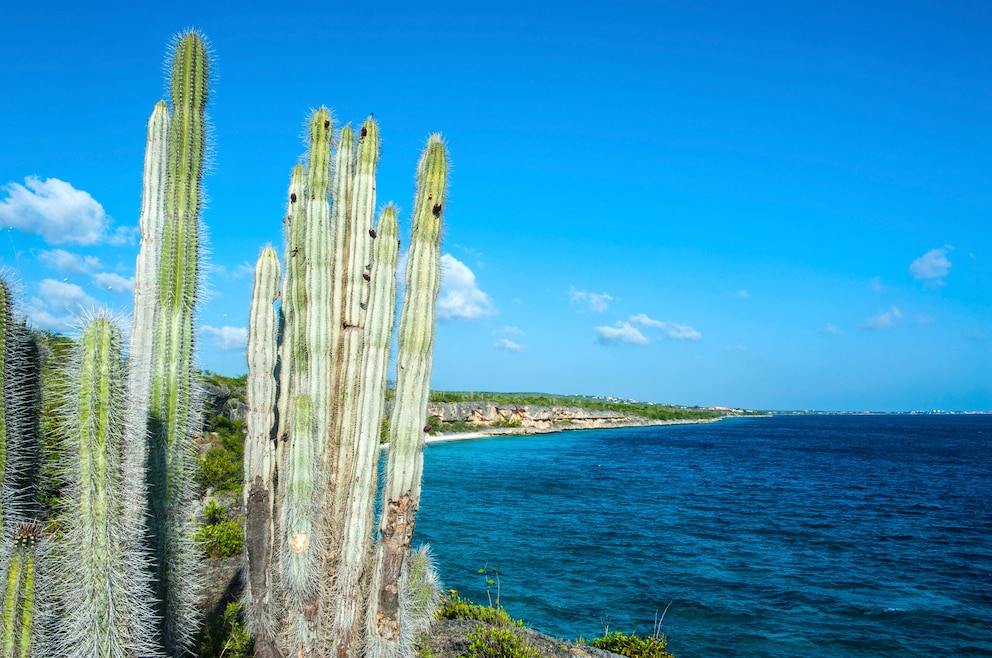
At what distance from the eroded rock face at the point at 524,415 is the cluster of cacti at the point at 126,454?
64.2m

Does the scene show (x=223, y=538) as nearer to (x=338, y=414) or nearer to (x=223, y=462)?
(x=338, y=414)

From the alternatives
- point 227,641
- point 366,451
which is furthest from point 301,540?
point 227,641

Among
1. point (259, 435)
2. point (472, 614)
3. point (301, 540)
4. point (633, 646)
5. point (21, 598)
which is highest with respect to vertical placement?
point (259, 435)

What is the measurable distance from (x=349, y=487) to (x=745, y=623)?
39.5 ft

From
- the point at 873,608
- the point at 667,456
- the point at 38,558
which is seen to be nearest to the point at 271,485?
the point at 38,558

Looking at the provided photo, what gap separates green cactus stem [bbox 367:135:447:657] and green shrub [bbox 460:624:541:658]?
6.86ft

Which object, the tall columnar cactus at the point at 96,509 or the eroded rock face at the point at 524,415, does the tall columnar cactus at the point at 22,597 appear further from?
the eroded rock face at the point at 524,415

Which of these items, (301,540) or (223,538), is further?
(223,538)

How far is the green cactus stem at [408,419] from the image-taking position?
614cm

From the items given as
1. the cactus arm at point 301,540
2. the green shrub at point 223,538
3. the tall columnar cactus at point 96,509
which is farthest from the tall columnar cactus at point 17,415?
the green shrub at point 223,538

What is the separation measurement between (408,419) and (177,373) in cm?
211

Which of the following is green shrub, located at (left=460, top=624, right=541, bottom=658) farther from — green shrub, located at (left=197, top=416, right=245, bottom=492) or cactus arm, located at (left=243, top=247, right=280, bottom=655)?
green shrub, located at (left=197, top=416, right=245, bottom=492)

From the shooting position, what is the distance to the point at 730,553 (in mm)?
21047

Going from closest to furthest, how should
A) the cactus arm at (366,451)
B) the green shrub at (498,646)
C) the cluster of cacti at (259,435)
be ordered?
1. the cluster of cacti at (259,435)
2. the cactus arm at (366,451)
3. the green shrub at (498,646)
